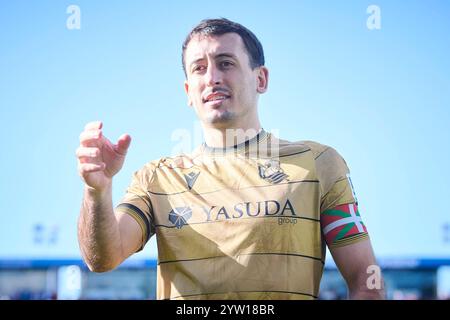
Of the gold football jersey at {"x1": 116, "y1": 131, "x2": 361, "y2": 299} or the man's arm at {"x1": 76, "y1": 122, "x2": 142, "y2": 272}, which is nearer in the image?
the man's arm at {"x1": 76, "y1": 122, "x2": 142, "y2": 272}

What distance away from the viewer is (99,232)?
2.66 metres

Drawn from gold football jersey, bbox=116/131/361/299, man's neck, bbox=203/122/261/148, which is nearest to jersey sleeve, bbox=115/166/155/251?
gold football jersey, bbox=116/131/361/299

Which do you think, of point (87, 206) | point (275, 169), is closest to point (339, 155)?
point (275, 169)

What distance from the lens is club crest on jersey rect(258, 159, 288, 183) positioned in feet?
9.83

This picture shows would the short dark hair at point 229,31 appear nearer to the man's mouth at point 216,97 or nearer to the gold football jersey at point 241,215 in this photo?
the man's mouth at point 216,97

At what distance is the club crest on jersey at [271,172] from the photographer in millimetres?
2996

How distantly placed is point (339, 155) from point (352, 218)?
1.09 feet

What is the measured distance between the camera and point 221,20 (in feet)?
10.7

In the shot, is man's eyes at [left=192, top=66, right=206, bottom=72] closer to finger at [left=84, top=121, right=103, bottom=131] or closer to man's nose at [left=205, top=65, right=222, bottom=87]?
man's nose at [left=205, top=65, right=222, bottom=87]

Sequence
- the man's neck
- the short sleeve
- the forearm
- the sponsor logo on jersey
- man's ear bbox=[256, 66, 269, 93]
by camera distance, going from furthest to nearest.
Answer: man's ear bbox=[256, 66, 269, 93] → the man's neck → the short sleeve → the sponsor logo on jersey → the forearm

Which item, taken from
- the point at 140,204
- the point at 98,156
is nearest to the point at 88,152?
the point at 98,156
